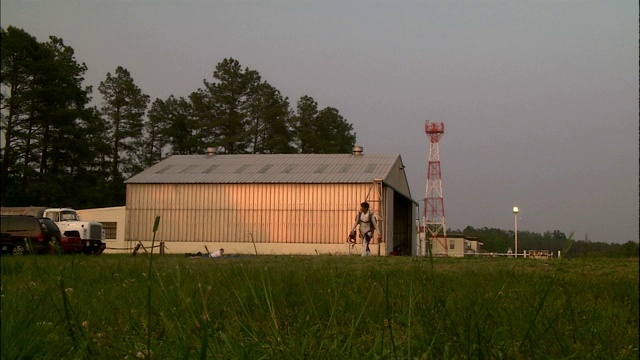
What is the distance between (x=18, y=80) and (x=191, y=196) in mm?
17385

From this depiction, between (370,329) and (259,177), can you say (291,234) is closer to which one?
(259,177)

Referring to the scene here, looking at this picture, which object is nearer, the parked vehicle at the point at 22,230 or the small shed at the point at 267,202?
the parked vehicle at the point at 22,230

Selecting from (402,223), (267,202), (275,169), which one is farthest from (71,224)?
(402,223)

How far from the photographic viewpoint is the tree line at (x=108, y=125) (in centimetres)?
4912

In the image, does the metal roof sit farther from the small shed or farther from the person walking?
the person walking

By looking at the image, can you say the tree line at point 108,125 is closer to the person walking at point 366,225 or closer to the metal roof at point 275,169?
the metal roof at point 275,169

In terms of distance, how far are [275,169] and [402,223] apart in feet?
38.3

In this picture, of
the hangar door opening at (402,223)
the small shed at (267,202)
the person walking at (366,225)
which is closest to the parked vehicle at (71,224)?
the small shed at (267,202)

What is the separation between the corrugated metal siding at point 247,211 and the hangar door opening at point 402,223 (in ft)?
29.2

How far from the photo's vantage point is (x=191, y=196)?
1646 inches

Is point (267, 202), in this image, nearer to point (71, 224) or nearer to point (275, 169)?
point (275, 169)

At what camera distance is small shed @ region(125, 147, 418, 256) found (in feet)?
129

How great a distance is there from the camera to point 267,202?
40.5 meters

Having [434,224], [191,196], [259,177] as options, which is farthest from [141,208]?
[434,224]
